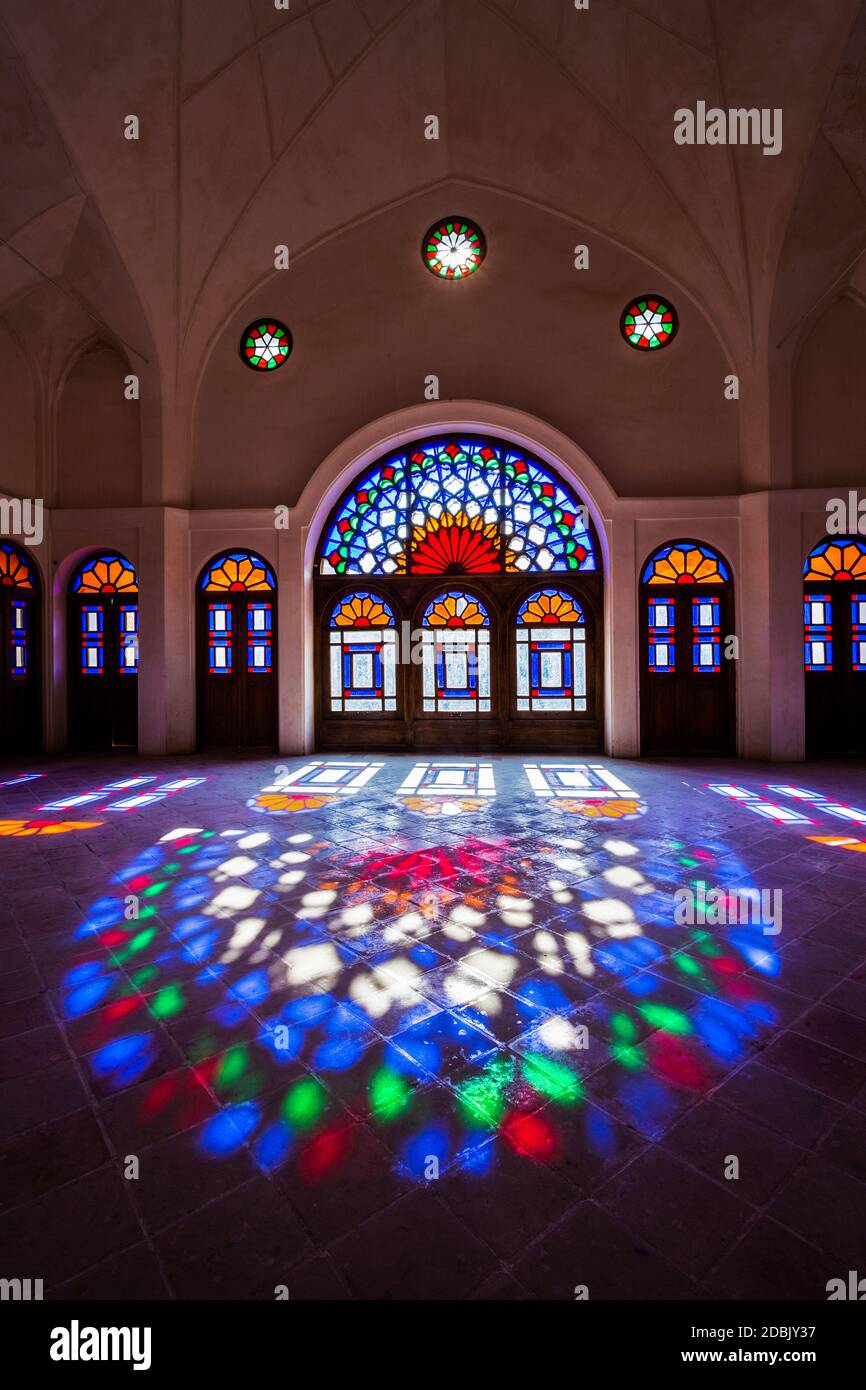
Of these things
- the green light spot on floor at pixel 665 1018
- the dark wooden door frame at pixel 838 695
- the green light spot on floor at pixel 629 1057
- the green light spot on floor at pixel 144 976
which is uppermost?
the dark wooden door frame at pixel 838 695

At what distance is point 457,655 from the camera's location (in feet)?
33.7

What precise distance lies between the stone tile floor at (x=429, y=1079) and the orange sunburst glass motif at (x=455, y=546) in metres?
6.33

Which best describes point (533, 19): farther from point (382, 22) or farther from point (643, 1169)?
point (643, 1169)

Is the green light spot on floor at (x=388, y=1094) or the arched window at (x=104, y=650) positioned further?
the arched window at (x=104, y=650)

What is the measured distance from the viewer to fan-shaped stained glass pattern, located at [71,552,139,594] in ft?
34.3

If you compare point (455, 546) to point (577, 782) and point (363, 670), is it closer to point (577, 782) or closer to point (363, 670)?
point (363, 670)

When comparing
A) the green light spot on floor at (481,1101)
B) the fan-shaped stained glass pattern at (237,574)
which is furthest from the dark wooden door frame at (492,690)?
the green light spot on floor at (481,1101)

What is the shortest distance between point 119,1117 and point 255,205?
11.0 metres

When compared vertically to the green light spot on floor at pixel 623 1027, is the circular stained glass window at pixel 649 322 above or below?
above

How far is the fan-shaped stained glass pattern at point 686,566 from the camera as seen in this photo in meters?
9.55

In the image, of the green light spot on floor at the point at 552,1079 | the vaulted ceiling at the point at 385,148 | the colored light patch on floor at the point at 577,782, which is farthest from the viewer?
the vaulted ceiling at the point at 385,148

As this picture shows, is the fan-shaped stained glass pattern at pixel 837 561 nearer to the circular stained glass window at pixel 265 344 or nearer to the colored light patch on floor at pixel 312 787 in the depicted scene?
the colored light patch on floor at pixel 312 787

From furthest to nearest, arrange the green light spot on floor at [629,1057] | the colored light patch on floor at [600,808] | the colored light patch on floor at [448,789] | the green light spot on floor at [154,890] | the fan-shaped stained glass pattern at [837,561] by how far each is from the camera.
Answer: the fan-shaped stained glass pattern at [837,561]
the colored light patch on floor at [448,789]
the colored light patch on floor at [600,808]
the green light spot on floor at [154,890]
the green light spot on floor at [629,1057]
